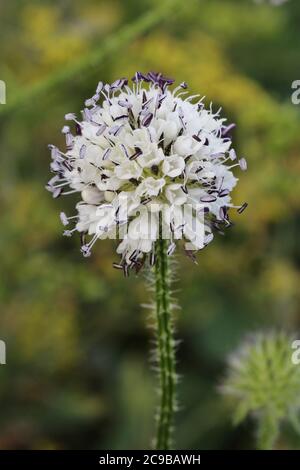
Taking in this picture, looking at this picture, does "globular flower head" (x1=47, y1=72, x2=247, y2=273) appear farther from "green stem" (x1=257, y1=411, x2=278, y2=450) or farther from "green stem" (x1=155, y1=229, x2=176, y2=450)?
"green stem" (x1=257, y1=411, x2=278, y2=450)

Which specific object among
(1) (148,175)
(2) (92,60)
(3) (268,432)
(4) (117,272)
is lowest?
(3) (268,432)

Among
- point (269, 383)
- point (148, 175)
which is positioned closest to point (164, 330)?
point (148, 175)

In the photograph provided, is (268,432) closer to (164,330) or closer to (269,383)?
(269,383)

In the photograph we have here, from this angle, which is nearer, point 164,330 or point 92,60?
point 164,330

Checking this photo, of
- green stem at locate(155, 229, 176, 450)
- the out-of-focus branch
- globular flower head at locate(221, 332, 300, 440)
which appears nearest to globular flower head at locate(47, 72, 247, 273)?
green stem at locate(155, 229, 176, 450)

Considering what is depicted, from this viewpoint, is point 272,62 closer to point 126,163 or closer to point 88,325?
point 88,325

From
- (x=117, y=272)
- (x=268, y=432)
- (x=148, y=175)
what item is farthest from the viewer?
(x=117, y=272)

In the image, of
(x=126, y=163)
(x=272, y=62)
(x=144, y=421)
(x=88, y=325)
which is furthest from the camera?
(x=272, y=62)
